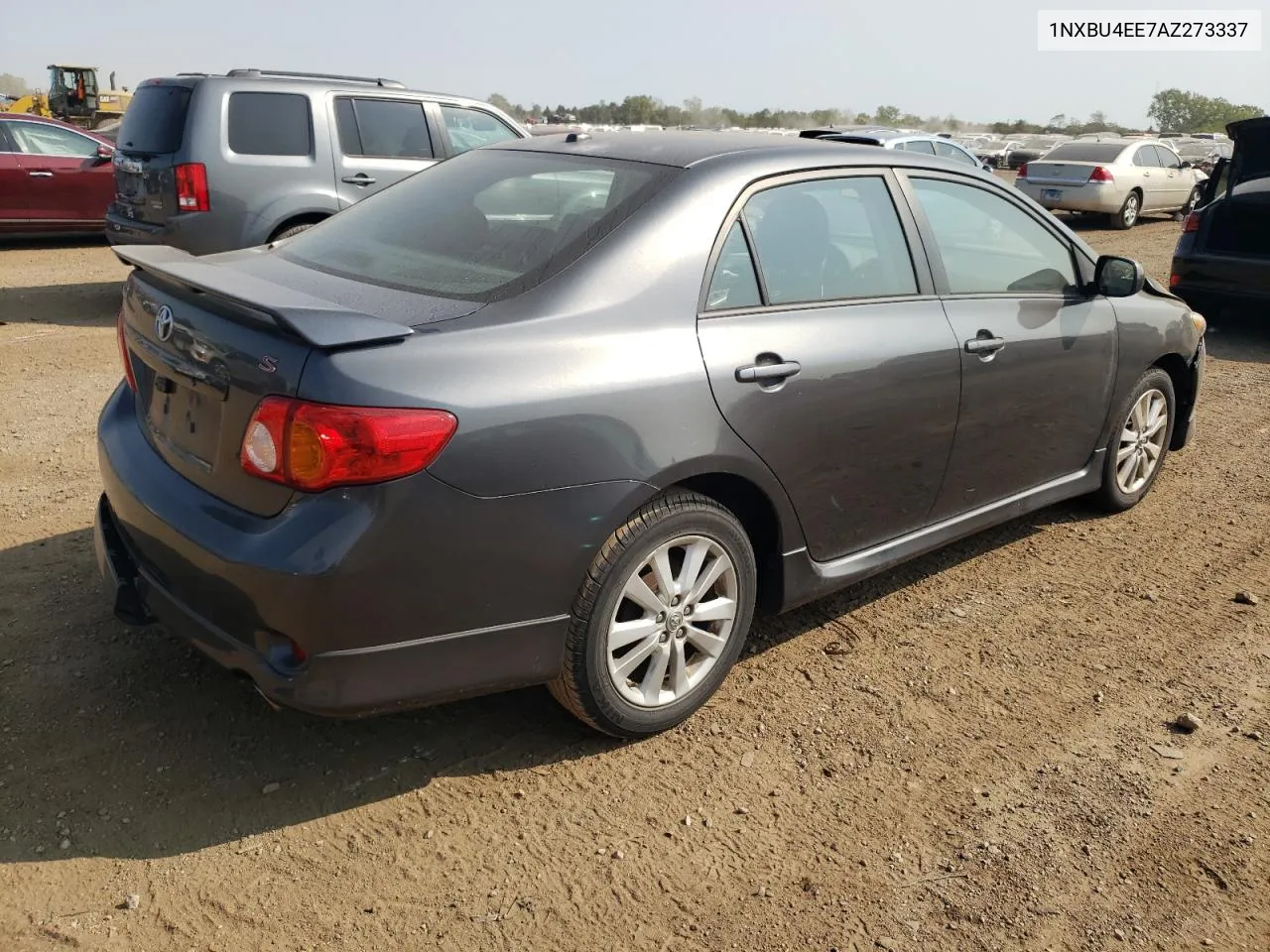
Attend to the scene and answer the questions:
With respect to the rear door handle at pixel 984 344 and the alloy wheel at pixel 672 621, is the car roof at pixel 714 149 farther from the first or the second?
the alloy wheel at pixel 672 621

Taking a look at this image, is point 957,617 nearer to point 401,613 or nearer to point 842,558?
point 842,558

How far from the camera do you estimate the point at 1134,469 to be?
496cm

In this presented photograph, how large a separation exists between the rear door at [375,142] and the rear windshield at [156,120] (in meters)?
1.13

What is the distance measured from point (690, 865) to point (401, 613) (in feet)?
3.11

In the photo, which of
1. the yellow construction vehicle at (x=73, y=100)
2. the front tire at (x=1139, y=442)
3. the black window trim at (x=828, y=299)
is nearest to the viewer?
the black window trim at (x=828, y=299)

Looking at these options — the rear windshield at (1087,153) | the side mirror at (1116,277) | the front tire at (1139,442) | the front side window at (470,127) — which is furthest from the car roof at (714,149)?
the rear windshield at (1087,153)

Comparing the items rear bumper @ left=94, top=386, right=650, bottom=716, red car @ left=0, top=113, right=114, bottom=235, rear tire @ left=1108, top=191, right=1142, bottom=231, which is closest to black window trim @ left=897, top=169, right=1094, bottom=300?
rear bumper @ left=94, top=386, right=650, bottom=716

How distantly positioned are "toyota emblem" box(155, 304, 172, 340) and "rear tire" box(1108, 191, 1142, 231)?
17770mm

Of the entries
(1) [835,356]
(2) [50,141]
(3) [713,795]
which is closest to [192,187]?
(2) [50,141]

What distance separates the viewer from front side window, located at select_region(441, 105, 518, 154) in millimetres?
9289

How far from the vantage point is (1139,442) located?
16.1 ft

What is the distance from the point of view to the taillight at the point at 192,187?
792cm

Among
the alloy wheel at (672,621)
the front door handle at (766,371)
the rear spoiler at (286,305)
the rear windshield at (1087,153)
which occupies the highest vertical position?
the rear windshield at (1087,153)

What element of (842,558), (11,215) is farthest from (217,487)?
(11,215)
